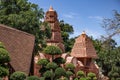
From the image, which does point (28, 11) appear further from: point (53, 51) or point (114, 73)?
point (114, 73)

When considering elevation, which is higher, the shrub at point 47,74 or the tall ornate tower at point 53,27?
the tall ornate tower at point 53,27

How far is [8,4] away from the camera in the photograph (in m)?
23.7

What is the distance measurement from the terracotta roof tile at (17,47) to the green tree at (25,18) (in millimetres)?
3465

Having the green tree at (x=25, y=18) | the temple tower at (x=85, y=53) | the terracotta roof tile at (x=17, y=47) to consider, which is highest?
the green tree at (x=25, y=18)

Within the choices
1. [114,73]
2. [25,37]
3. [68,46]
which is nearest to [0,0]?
[25,37]

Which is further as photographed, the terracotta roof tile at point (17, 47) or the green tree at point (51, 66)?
the green tree at point (51, 66)

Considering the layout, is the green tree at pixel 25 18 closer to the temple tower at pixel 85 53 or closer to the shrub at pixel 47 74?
the shrub at pixel 47 74

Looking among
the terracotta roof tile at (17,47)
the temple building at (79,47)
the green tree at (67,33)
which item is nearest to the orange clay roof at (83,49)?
the temple building at (79,47)

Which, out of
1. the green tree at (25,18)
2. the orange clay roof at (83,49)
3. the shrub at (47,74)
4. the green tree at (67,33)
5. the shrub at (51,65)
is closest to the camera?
the shrub at (47,74)

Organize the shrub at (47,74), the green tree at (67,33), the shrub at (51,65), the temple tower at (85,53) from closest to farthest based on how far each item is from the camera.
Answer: the shrub at (47,74), the shrub at (51,65), the temple tower at (85,53), the green tree at (67,33)

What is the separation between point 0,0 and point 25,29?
2718 mm

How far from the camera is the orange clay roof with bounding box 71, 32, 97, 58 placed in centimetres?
3244

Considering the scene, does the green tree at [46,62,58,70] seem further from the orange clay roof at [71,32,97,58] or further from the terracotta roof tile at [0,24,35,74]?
the orange clay roof at [71,32,97,58]

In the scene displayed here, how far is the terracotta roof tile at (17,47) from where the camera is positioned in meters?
16.9
